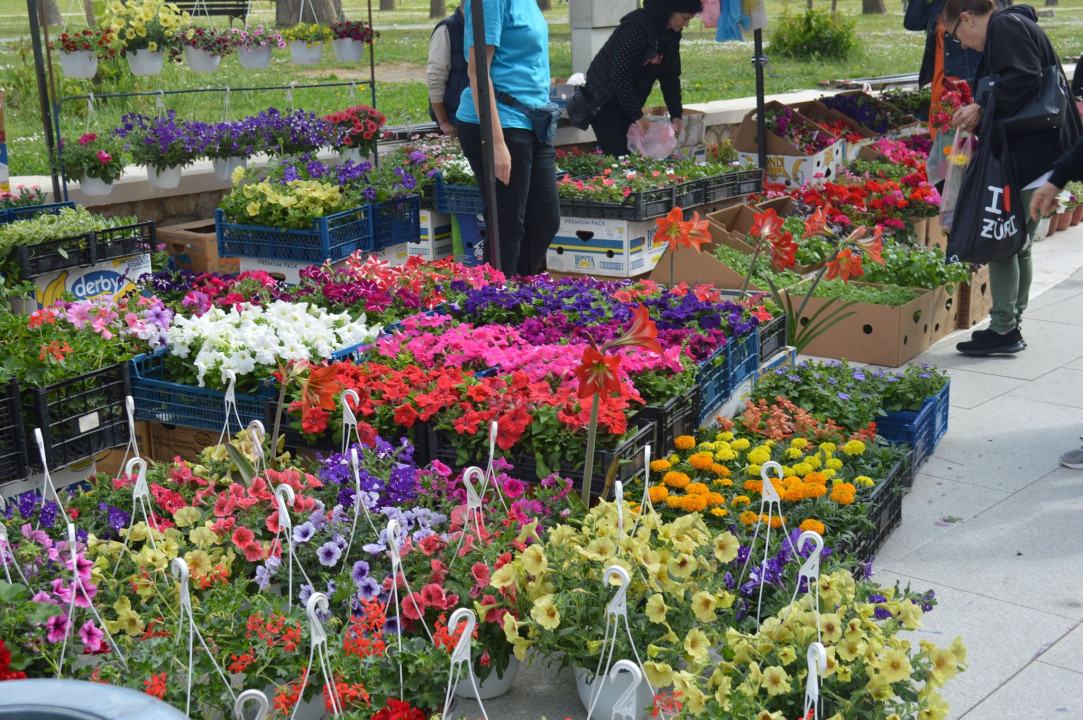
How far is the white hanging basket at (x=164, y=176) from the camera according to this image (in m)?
6.50

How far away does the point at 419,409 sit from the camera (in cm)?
351

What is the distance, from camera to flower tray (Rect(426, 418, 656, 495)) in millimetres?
3277

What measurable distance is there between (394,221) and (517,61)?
114 centimetres

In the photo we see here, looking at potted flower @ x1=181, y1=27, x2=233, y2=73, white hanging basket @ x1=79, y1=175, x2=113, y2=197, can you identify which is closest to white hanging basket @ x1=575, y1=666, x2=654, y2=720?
white hanging basket @ x1=79, y1=175, x2=113, y2=197

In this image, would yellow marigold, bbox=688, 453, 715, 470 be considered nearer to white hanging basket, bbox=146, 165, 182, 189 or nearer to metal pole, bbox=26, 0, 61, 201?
Result: metal pole, bbox=26, 0, 61, 201

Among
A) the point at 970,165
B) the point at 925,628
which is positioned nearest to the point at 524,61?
the point at 970,165

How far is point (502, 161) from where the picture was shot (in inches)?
207

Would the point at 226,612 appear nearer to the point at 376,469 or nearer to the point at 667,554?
the point at 376,469

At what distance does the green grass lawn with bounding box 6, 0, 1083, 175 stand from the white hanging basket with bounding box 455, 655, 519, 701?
666 cm

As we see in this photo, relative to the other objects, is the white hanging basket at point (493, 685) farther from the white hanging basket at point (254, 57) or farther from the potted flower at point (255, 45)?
the white hanging basket at point (254, 57)

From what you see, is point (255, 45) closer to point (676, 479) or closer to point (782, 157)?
point (782, 157)

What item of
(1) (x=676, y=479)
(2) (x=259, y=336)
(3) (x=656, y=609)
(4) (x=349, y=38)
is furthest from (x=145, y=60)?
(3) (x=656, y=609)

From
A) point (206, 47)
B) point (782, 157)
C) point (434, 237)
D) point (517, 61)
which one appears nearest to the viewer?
point (517, 61)

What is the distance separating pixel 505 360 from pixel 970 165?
3.01 meters
